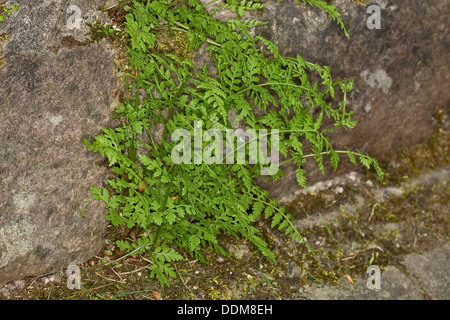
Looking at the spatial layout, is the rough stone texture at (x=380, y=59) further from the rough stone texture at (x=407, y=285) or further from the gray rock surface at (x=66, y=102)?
the rough stone texture at (x=407, y=285)

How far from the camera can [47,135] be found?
120 inches

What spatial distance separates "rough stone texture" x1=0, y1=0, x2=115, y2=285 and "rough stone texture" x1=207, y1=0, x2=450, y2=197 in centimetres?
127

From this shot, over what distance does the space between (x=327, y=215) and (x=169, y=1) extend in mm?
2103

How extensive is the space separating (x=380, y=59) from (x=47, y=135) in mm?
2625

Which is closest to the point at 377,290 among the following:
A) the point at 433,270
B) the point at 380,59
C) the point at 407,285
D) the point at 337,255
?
the point at 407,285

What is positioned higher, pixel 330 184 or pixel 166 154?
pixel 166 154

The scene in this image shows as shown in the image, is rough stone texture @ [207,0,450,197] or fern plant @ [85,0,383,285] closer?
fern plant @ [85,0,383,285]

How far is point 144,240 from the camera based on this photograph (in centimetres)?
341

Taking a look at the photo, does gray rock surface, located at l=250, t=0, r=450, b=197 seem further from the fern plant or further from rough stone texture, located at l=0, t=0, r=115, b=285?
rough stone texture, located at l=0, t=0, r=115, b=285

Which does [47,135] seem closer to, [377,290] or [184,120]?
[184,120]

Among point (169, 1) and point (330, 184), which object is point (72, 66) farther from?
point (330, 184)

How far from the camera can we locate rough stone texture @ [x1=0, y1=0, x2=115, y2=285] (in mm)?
2891

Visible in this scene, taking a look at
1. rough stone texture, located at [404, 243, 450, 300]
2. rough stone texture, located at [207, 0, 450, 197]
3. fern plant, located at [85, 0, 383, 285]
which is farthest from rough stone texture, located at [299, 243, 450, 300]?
rough stone texture, located at [207, 0, 450, 197]
